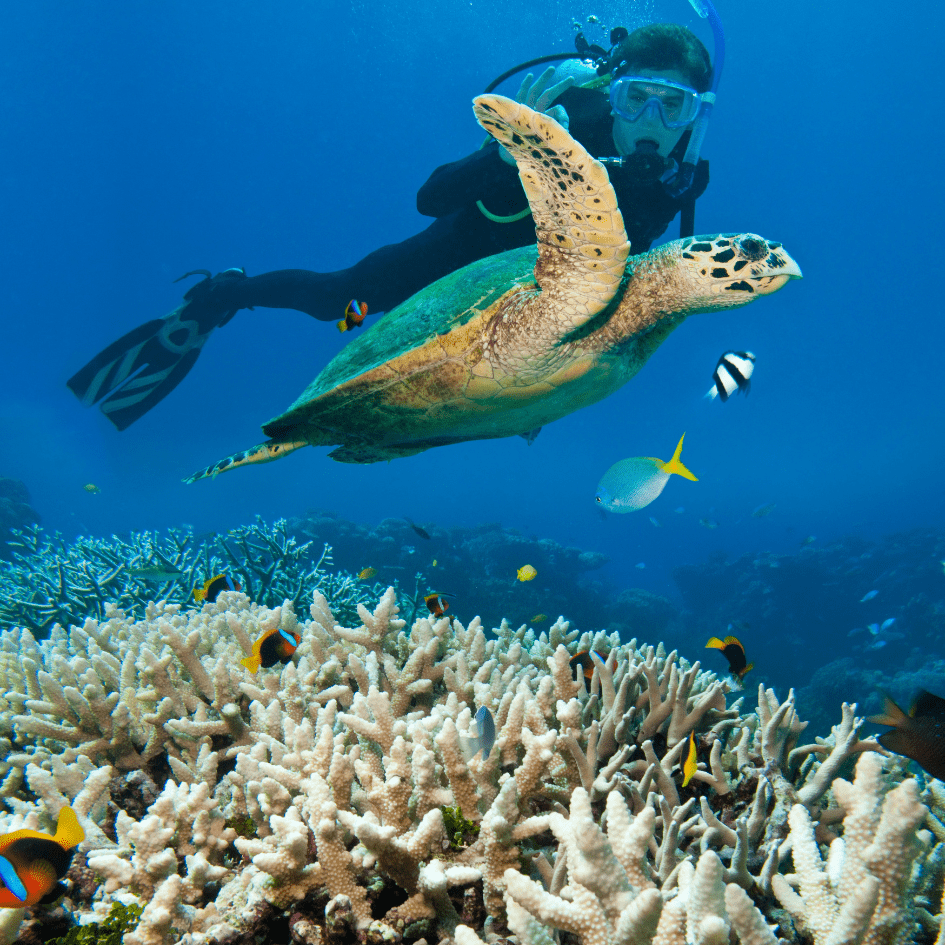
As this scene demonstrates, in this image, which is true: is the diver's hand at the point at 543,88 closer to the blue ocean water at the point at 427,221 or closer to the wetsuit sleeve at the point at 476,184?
the wetsuit sleeve at the point at 476,184

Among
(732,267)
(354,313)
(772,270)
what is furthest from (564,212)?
(354,313)

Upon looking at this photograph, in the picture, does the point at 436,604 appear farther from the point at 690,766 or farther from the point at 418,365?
the point at 690,766

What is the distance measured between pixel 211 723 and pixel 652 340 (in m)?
3.38

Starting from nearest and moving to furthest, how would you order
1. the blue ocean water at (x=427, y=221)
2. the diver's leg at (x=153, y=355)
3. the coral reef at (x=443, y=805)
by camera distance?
the coral reef at (x=443, y=805) < the diver's leg at (x=153, y=355) < the blue ocean water at (x=427, y=221)

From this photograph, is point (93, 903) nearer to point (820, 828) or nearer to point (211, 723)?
point (211, 723)

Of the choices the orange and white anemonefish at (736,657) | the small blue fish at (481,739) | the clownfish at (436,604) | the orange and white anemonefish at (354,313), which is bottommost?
the small blue fish at (481,739)

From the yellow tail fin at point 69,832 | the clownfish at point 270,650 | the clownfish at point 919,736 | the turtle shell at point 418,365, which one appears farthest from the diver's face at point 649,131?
the yellow tail fin at point 69,832

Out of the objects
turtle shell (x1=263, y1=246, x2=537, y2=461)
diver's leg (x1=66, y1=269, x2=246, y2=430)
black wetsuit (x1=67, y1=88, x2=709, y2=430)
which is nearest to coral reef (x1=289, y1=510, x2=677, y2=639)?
black wetsuit (x1=67, y1=88, x2=709, y2=430)

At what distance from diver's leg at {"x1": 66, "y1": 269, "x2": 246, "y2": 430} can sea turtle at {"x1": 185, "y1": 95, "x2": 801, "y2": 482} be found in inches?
167

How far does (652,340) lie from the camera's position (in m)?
3.29

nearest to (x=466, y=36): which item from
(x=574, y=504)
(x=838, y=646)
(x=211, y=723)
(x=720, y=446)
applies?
(x=574, y=504)

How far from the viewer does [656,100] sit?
13.0 ft

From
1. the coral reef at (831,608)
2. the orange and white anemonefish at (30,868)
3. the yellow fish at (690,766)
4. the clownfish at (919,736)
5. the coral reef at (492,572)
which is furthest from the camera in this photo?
the coral reef at (831,608)

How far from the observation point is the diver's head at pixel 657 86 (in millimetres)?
3998
